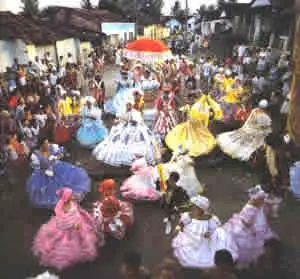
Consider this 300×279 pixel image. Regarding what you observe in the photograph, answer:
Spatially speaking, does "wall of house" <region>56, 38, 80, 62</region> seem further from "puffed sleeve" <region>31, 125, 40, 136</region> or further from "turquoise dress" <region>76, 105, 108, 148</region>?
"puffed sleeve" <region>31, 125, 40, 136</region>

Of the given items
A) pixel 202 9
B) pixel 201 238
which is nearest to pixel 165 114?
pixel 201 238

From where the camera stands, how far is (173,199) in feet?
Result: 21.1

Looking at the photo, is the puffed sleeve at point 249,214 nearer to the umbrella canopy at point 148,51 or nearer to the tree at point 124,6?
the umbrella canopy at point 148,51

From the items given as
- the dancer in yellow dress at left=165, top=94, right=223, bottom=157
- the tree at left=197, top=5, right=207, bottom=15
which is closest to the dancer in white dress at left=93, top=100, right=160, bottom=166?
the dancer in yellow dress at left=165, top=94, right=223, bottom=157

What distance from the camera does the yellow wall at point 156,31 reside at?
38.2 meters

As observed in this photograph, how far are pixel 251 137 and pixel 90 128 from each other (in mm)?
4113

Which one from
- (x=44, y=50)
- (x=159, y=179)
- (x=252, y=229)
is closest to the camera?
(x=252, y=229)

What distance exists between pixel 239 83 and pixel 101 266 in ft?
29.2

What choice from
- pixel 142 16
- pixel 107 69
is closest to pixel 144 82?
pixel 107 69

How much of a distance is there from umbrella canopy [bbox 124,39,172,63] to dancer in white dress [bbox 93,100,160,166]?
16.6ft

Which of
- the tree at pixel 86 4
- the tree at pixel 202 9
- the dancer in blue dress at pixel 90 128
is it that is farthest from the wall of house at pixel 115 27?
the dancer in blue dress at pixel 90 128

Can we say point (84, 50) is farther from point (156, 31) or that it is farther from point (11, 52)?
point (156, 31)

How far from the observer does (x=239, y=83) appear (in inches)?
493

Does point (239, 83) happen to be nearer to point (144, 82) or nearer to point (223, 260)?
point (144, 82)
